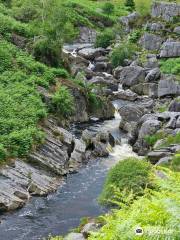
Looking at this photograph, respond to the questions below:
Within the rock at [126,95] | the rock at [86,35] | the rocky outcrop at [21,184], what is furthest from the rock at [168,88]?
the rock at [86,35]

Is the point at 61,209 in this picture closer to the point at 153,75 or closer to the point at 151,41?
the point at 153,75

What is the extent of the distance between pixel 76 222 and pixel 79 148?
15.1m

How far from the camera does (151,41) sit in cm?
9306

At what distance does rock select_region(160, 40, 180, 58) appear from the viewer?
8609 centimetres

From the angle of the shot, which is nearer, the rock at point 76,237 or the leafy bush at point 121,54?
the rock at point 76,237

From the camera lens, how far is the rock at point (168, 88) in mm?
68562

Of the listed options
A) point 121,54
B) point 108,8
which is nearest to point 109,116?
point 121,54

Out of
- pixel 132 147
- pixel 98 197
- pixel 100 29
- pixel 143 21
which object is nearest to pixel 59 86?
pixel 132 147

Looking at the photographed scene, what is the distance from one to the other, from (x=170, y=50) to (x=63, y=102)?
38.4 meters

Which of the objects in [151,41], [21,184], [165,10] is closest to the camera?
[21,184]

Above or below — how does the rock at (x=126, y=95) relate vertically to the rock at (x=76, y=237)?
below

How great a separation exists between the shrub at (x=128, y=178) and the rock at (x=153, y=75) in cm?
4035

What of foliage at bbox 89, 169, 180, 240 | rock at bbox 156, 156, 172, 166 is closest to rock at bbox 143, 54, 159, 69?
rock at bbox 156, 156, 172, 166

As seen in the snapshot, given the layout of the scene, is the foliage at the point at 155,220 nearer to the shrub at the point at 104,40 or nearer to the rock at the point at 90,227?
the rock at the point at 90,227
